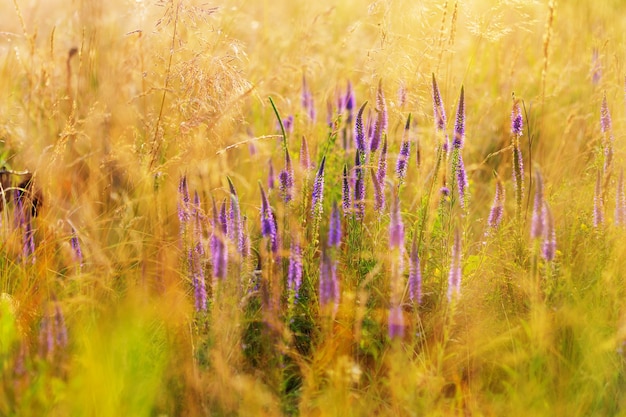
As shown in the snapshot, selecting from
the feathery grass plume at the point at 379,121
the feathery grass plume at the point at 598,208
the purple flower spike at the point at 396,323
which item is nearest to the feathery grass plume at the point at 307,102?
the feathery grass plume at the point at 379,121

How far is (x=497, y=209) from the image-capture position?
2342 mm

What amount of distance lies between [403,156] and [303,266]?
17.7 inches

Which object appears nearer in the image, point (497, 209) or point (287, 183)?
point (287, 183)

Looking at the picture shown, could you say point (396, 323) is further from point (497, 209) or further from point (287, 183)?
point (497, 209)

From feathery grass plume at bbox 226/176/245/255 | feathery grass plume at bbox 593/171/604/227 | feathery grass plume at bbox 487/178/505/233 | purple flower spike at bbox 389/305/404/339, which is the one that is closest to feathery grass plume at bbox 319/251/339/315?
purple flower spike at bbox 389/305/404/339

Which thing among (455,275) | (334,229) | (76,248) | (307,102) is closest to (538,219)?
(455,275)

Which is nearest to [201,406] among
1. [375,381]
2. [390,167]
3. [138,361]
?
[138,361]

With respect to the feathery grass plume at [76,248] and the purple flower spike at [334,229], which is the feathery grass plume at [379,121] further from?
the feathery grass plume at [76,248]

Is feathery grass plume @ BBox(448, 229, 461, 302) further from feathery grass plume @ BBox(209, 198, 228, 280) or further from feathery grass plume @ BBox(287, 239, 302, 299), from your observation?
feathery grass plume @ BBox(209, 198, 228, 280)

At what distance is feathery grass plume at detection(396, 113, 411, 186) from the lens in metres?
2.18

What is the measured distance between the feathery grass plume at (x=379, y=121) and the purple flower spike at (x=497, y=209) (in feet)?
1.33

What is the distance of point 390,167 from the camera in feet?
10.6

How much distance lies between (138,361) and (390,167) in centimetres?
168

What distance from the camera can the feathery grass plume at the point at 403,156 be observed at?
218cm
